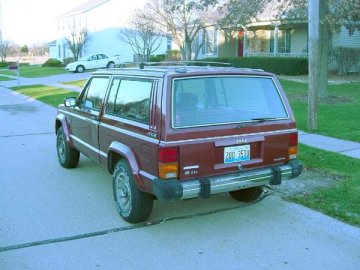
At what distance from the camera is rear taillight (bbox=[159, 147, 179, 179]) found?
4.28m

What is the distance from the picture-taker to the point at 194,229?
15.8 ft

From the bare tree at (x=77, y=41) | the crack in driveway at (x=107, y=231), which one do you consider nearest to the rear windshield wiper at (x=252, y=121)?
the crack in driveway at (x=107, y=231)

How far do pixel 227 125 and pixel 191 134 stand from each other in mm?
447

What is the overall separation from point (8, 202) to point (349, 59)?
21.3 metres

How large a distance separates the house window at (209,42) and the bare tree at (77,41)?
642 inches

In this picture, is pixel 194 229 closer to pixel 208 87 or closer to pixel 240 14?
pixel 208 87

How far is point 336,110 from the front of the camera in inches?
502

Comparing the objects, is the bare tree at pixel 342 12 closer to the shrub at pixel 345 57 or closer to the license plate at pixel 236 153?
the license plate at pixel 236 153

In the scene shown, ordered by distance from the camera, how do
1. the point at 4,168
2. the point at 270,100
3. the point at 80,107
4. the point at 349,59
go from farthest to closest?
the point at 349,59 → the point at 4,168 → the point at 80,107 → the point at 270,100

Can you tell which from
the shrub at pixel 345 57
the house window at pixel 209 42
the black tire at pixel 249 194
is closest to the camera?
the black tire at pixel 249 194

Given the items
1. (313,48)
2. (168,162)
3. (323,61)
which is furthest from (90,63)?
(168,162)

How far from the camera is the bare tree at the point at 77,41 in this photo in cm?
4581

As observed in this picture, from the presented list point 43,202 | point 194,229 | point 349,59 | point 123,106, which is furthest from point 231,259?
point 349,59

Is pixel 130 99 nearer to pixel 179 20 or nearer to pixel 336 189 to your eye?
pixel 336 189
